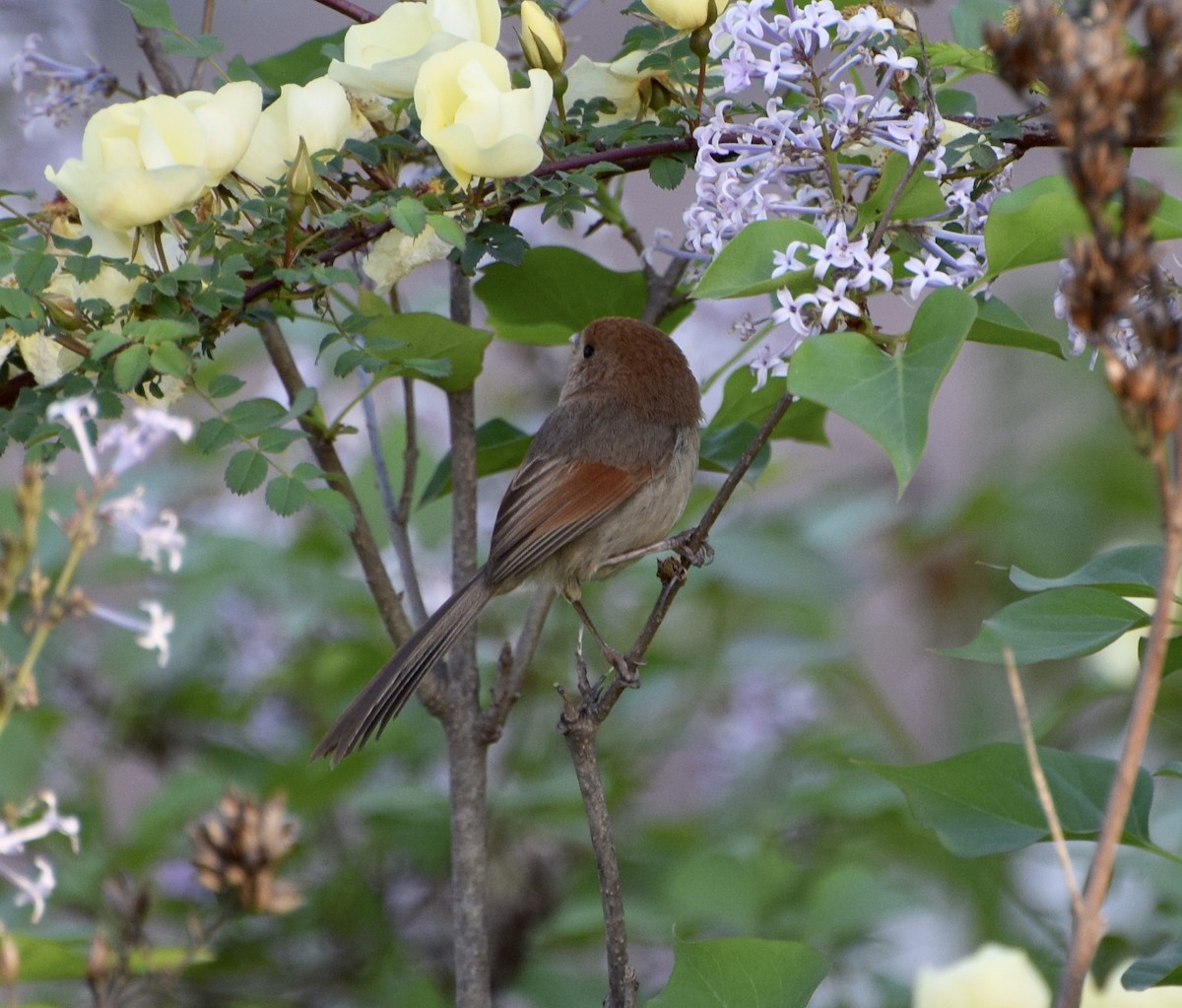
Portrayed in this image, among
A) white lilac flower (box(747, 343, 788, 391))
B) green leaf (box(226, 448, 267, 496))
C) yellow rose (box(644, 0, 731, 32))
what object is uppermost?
yellow rose (box(644, 0, 731, 32))

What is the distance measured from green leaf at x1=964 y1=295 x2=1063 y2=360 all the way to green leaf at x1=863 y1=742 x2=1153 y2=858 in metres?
0.44

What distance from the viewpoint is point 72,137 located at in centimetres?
335

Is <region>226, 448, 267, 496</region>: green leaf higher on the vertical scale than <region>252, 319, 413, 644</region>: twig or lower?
higher

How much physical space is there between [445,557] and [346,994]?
1131 mm

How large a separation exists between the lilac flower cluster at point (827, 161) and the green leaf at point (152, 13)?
71 centimetres

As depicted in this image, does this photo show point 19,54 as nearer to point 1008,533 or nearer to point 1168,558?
point 1168,558

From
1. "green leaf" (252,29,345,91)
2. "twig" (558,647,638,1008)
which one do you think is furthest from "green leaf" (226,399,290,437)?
"green leaf" (252,29,345,91)

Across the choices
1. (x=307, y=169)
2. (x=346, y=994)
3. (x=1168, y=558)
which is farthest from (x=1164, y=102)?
(x=346, y=994)

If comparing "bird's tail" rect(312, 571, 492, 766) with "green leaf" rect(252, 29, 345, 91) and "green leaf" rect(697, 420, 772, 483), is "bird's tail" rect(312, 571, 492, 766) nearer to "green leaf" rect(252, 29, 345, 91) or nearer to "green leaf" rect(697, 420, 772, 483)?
"green leaf" rect(697, 420, 772, 483)

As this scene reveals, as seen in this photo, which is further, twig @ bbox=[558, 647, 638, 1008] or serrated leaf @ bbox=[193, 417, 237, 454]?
serrated leaf @ bbox=[193, 417, 237, 454]

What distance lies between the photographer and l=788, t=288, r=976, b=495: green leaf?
137 centimetres

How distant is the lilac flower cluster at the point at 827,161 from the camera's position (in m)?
1.59

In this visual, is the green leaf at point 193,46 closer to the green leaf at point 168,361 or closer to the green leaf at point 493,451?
the green leaf at point 168,361

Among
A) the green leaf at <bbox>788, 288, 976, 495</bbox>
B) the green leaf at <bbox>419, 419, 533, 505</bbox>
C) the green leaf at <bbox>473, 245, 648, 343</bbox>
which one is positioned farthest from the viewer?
the green leaf at <bbox>419, 419, 533, 505</bbox>
